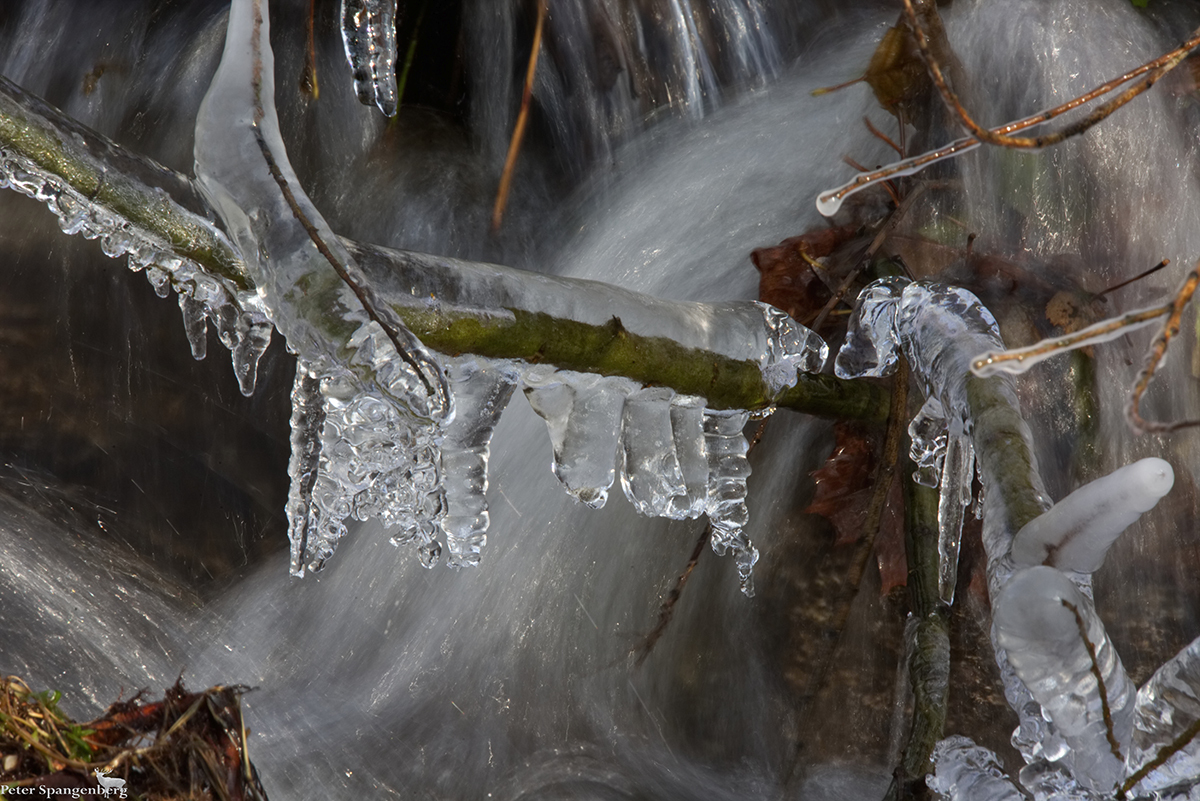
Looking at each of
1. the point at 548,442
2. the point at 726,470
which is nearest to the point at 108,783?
the point at 726,470

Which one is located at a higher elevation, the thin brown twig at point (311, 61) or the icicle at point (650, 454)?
the thin brown twig at point (311, 61)

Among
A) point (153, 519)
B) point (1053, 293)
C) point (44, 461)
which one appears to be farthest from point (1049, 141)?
point (44, 461)

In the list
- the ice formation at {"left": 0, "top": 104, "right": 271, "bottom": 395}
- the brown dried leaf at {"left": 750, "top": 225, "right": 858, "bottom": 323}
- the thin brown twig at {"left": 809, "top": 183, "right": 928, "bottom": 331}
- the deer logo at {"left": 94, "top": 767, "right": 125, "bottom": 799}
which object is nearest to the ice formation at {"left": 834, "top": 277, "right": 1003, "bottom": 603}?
the thin brown twig at {"left": 809, "top": 183, "right": 928, "bottom": 331}

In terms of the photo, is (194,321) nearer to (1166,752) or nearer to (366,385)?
(366,385)

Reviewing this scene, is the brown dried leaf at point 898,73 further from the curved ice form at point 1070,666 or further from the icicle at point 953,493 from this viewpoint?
the curved ice form at point 1070,666

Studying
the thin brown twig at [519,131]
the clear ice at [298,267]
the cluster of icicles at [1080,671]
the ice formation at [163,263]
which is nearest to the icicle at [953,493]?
the cluster of icicles at [1080,671]

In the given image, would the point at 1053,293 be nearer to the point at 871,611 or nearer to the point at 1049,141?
the point at 871,611

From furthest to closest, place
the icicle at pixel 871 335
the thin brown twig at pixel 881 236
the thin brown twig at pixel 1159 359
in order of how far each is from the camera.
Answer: the thin brown twig at pixel 881 236 < the icicle at pixel 871 335 < the thin brown twig at pixel 1159 359
